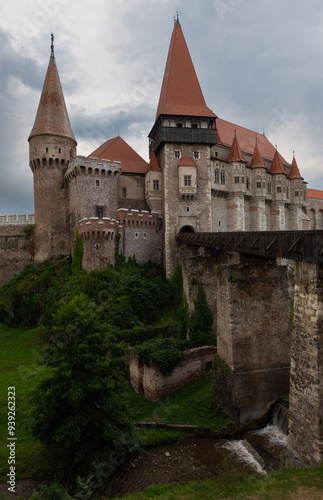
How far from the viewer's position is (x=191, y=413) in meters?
14.2

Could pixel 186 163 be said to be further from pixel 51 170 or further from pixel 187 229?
pixel 51 170

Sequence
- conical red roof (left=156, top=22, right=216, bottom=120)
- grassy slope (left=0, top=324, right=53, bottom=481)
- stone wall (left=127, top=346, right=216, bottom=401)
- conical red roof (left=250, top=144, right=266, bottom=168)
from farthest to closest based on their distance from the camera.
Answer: conical red roof (left=250, top=144, right=266, bottom=168) → conical red roof (left=156, top=22, right=216, bottom=120) → stone wall (left=127, top=346, right=216, bottom=401) → grassy slope (left=0, top=324, right=53, bottom=481)

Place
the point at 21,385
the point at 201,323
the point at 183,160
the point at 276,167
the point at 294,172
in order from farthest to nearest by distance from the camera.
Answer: the point at 294,172, the point at 276,167, the point at 183,160, the point at 201,323, the point at 21,385

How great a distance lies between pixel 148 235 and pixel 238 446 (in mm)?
18592

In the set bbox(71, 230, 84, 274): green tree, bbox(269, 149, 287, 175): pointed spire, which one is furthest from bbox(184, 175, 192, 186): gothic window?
bbox(269, 149, 287, 175): pointed spire

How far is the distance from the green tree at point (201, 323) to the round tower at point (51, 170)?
14236 millimetres

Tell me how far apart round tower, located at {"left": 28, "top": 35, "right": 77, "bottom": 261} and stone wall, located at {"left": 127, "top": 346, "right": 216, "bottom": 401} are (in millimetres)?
15666

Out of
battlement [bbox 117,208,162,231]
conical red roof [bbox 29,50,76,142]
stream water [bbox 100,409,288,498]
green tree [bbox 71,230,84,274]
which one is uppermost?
conical red roof [bbox 29,50,76,142]

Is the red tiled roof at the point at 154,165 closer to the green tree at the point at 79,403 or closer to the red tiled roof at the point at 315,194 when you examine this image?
the green tree at the point at 79,403

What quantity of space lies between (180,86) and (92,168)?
40.1 ft

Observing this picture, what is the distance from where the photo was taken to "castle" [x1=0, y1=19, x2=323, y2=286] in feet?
89.3

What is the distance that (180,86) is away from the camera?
31328mm

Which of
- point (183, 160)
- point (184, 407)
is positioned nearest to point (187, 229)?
point (183, 160)

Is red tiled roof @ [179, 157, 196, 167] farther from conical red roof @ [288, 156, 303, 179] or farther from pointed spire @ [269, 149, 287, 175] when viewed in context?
conical red roof @ [288, 156, 303, 179]
